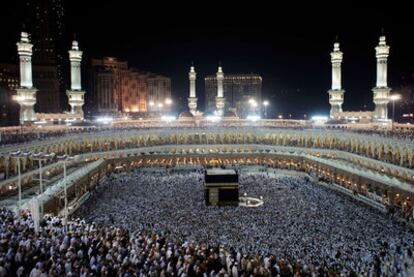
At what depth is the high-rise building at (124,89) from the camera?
281 ft

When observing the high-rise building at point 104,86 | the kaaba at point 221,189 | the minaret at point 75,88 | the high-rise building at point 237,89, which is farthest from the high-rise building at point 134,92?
the kaaba at point 221,189

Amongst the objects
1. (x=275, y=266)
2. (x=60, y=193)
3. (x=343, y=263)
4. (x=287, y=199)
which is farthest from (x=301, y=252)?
(x=60, y=193)

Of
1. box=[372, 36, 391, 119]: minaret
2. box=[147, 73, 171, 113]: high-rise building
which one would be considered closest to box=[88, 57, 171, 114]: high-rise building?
box=[147, 73, 171, 113]: high-rise building

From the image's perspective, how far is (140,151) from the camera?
133ft

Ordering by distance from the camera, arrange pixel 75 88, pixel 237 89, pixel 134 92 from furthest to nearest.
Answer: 1. pixel 237 89
2. pixel 134 92
3. pixel 75 88

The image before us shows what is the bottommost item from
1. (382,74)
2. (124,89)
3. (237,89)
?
(382,74)

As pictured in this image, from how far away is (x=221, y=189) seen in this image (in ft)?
78.3

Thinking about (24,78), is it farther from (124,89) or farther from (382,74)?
(124,89)

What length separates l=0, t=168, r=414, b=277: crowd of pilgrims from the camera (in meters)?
9.52

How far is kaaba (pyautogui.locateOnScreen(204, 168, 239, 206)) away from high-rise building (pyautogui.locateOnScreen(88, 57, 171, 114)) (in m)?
66.1

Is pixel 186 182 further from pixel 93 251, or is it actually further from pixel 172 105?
pixel 172 105

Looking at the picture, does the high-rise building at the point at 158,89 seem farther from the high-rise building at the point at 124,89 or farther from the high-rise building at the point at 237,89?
the high-rise building at the point at 237,89

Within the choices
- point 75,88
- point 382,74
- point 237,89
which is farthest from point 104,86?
point 382,74

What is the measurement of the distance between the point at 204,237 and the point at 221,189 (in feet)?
28.1
